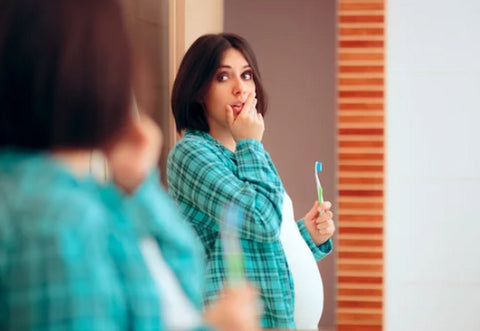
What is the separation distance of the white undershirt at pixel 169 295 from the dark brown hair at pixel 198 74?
1106 millimetres

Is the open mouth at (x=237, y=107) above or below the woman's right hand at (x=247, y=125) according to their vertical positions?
above

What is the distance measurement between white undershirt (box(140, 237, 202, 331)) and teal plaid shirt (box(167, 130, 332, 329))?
35.9 inches

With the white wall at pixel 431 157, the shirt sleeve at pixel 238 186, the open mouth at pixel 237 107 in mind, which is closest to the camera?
the shirt sleeve at pixel 238 186

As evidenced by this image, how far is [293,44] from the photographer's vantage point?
6.31ft

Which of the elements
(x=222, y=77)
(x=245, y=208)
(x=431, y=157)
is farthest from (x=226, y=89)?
(x=431, y=157)

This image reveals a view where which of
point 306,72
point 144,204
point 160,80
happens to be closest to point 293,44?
point 306,72

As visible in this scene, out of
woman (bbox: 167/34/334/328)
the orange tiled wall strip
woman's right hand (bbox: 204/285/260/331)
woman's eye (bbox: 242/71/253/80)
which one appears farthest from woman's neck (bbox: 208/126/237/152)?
woman's right hand (bbox: 204/285/260/331)

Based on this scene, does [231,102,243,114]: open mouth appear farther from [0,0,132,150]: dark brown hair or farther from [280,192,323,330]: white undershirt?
[0,0,132,150]: dark brown hair

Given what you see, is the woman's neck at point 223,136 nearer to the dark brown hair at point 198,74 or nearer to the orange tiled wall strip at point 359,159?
the dark brown hair at point 198,74

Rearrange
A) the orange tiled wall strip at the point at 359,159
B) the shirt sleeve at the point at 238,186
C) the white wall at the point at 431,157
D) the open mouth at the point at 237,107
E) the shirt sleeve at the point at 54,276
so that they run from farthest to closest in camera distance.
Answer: the white wall at the point at 431,157 → the orange tiled wall strip at the point at 359,159 → the open mouth at the point at 237,107 → the shirt sleeve at the point at 238,186 → the shirt sleeve at the point at 54,276

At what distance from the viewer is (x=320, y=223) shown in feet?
5.81

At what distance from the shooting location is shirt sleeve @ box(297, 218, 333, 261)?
1.78 meters

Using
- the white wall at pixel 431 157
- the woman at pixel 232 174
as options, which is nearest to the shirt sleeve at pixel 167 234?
the woman at pixel 232 174

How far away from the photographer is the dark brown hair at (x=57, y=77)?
1.92ft
